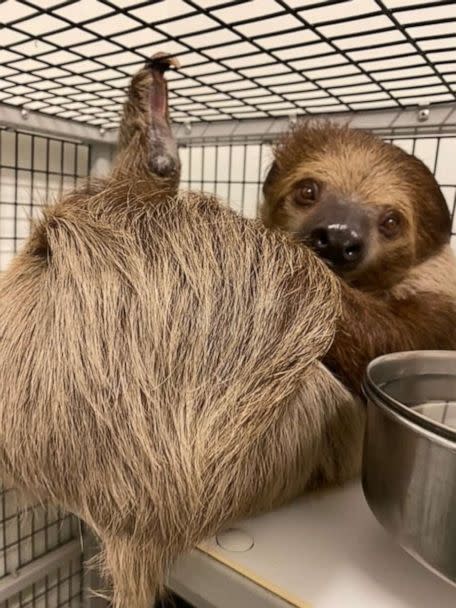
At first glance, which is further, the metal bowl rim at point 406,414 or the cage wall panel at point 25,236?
the cage wall panel at point 25,236

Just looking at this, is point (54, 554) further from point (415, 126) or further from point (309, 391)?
point (415, 126)

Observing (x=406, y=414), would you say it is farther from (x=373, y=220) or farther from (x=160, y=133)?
(x=160, y=133)

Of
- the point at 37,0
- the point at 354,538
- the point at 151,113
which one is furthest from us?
the point at 151,113

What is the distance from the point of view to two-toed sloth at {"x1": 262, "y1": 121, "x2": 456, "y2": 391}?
77 cm

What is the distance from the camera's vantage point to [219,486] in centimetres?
53

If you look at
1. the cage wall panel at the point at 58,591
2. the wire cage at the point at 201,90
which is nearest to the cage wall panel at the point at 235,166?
the wire cage at the point at 201,90

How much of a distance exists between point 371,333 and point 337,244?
0.17 m

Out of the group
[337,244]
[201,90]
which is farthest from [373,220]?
[201,90]

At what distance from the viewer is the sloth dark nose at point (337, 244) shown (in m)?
0.77

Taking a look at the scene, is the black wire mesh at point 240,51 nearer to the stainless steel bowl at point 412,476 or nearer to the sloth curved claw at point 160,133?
the sloth curved claw at point 160,133

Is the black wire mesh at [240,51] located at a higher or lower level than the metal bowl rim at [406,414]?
higher

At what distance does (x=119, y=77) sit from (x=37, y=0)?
0.32 m

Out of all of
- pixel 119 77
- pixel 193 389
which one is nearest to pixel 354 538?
pixel 193 389

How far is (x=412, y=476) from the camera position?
46 cm
